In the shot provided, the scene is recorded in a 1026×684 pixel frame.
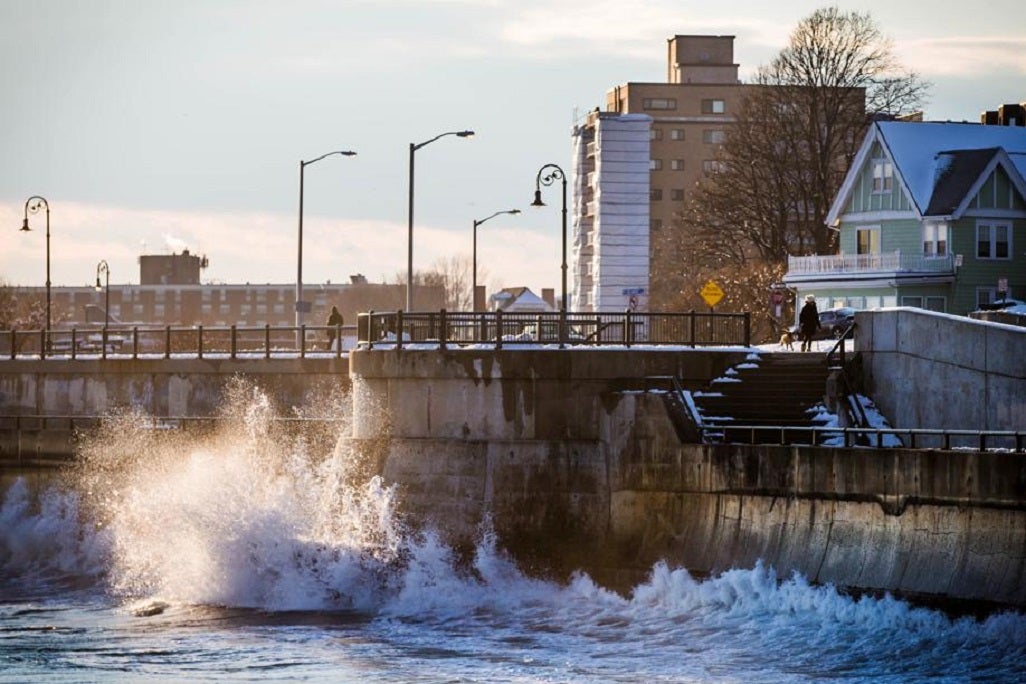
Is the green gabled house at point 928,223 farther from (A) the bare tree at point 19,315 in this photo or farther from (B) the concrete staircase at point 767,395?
(A) the bare tree at point 19,315

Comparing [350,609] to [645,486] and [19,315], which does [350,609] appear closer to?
[645,486]

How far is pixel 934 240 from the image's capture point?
69.4 m

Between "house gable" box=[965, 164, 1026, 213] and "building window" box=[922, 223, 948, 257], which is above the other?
"house gable" box=[965, 164, 1026, 213]

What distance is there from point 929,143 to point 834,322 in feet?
59.7

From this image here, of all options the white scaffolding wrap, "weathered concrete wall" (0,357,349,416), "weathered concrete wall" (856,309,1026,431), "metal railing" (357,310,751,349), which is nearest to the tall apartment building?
the white scaffolding wrap

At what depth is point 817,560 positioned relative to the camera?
3175cm

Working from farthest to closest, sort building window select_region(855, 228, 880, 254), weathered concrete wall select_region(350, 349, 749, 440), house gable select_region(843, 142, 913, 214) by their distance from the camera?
building window select_region(855, 228, 880, 254) < house gable select_region(843, 142, 913, 214) < weathered concrete wall select_region(350, 349, 749, 440)

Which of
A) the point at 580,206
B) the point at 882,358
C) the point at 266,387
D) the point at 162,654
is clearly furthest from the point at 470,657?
the point at 580,206

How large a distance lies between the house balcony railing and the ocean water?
2832cm

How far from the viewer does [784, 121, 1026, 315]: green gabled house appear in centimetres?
6794

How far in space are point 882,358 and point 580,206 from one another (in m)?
107

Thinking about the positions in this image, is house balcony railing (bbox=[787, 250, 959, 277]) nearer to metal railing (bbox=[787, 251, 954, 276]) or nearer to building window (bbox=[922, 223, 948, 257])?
metal railing (bbox=[787, 251, 954, 276])

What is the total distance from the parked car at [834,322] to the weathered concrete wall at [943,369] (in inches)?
675

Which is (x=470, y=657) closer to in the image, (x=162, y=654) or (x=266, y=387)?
(x=162, y=654)
